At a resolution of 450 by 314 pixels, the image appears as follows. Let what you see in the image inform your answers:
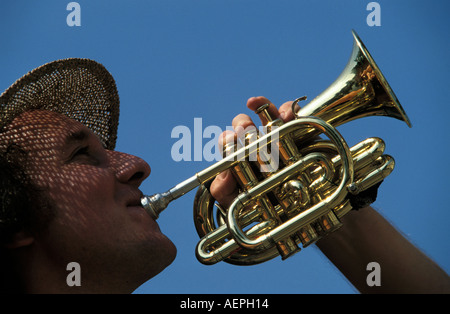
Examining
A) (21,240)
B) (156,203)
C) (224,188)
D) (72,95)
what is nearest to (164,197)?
(156,203)

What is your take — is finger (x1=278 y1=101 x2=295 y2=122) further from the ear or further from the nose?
the ear

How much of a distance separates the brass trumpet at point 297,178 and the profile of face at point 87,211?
0.14 meters

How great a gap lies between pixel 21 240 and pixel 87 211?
0.24 meters

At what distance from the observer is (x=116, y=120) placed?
2.21 metres

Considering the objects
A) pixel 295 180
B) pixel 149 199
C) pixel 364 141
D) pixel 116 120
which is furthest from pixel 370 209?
pixel 116 120

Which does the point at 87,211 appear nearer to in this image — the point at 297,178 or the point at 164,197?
the point at 164,197

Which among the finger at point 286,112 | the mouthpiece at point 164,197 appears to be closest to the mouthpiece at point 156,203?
the mouthpiece at point 164,197

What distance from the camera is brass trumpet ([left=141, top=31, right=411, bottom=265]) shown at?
1.84m

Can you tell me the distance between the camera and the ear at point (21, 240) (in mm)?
1596

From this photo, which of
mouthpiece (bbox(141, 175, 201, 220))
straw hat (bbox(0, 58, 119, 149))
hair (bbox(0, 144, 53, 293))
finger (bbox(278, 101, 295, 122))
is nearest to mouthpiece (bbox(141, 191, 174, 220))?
mouthpiece (bbox(141, 175, 201, 220))

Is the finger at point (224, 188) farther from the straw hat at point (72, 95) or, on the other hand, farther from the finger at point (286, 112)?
the straw hat at point (72, 95)

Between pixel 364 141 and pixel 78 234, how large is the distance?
122 cm

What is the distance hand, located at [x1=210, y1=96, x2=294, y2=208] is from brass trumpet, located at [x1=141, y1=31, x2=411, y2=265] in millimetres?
34

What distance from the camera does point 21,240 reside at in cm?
160
